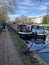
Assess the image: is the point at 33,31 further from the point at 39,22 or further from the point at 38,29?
the point at 39,22

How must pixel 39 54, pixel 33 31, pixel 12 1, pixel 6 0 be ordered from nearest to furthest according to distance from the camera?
1. pixel 39 54
2. pixel 12 1
3. pixel 6 0
4. pixel 33 31

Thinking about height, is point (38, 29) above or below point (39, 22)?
below

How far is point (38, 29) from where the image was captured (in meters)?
16.5

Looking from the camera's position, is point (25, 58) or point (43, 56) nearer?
point (25, 58)

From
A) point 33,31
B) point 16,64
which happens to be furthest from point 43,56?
point 33,31

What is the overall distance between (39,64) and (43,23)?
8906 millimetres

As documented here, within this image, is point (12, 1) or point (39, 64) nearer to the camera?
point (39, 64)

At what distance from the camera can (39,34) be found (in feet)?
53.2

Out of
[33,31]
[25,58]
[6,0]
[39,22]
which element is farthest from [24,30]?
[25,58]

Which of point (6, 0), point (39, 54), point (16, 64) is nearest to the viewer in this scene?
point (16, 64)

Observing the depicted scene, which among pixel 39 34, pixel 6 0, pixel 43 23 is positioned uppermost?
pixel 6 0

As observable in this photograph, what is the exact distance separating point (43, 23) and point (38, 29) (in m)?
2.99

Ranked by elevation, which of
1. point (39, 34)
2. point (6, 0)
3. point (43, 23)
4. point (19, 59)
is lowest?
point (39, 34)

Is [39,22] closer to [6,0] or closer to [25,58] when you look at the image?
[6,0]
